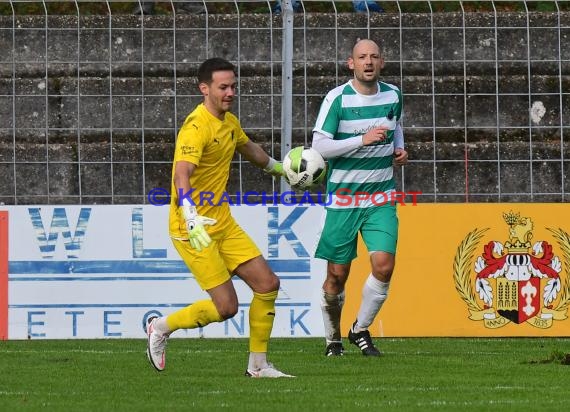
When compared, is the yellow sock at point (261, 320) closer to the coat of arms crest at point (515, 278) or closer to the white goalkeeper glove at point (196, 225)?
the white goalkeeper glove at point (196, 225)

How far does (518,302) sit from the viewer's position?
12609 mm

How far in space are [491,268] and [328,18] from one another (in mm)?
3979

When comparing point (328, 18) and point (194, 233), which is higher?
point (328, 18)

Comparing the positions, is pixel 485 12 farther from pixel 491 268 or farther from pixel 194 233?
pixel 194 233

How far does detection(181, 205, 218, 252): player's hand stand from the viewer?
8.48 m

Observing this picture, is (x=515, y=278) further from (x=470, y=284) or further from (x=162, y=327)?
(x=162, y=327)

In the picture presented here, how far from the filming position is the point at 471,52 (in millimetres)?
14820

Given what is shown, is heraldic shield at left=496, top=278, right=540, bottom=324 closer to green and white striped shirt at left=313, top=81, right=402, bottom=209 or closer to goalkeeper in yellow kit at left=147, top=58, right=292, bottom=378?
green and white striped shirt at left=313, top=81, right=402, bottom=209

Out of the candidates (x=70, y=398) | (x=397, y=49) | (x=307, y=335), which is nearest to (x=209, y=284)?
(x=70, y=398)

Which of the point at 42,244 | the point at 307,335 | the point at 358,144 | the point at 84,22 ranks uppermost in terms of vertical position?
the point at 84,22

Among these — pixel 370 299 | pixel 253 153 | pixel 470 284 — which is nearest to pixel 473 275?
pixel 470 284

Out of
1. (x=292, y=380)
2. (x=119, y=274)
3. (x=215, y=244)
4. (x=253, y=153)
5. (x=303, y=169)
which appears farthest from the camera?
(x=119, y=274)

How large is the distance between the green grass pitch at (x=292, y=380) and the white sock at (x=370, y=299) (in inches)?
9.8

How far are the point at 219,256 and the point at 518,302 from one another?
4.42 m
